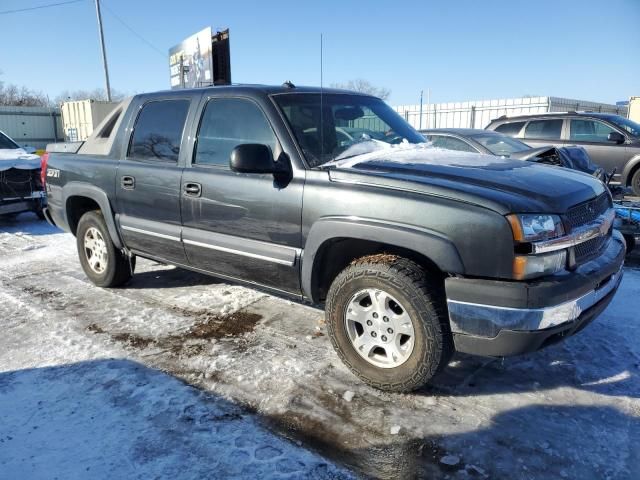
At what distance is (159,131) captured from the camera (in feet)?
13.6

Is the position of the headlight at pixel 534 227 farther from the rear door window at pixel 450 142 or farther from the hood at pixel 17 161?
the hood at pixel 17 161

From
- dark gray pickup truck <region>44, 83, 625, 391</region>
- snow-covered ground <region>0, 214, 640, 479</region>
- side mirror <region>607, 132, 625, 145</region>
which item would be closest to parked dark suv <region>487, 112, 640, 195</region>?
side mirror <region>607, 132, 625, 145</region>

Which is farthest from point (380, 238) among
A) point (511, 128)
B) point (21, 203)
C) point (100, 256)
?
point (511, 128)

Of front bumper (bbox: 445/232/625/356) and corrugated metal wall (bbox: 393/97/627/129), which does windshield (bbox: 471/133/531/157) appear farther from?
corrugated metal wall (bbox: 393/97/627/129)

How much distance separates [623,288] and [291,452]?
3.93 metres

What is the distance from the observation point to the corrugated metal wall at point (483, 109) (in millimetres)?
19062

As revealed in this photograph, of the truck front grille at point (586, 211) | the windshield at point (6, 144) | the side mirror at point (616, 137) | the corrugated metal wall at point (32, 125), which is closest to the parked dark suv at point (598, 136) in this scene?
the side mirror at point (616, 137)

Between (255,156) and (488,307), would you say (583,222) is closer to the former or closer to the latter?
(488,307)

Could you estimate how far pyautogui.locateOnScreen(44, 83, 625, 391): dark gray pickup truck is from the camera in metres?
2.51

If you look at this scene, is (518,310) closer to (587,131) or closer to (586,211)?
(586,211)

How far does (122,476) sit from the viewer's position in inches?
88.7

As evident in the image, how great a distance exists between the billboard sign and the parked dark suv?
10.0m

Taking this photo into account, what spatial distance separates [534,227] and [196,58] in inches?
713

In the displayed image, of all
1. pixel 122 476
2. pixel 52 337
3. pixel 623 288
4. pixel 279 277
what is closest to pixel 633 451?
pixel 279 277
